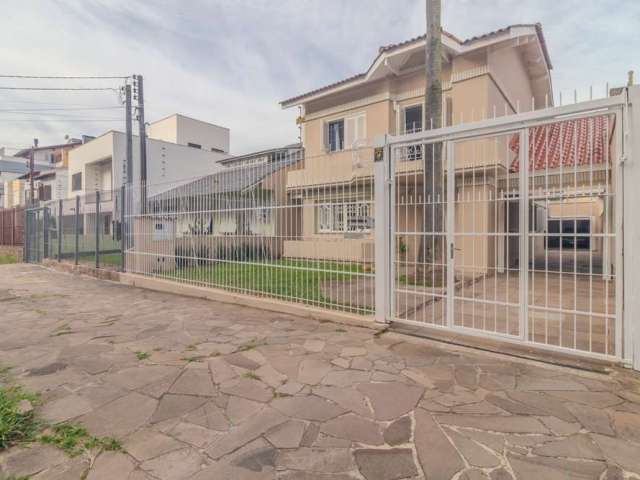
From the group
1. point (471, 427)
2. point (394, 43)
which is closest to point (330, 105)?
point (394, 43)

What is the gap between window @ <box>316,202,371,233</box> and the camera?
5008 mm

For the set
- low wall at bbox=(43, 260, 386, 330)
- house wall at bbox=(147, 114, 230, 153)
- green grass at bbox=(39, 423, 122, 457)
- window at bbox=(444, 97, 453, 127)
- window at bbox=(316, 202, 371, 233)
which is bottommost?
green grass at bbox=(39, 423, 122, 457)

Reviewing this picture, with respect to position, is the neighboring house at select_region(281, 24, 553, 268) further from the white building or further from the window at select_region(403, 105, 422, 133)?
the white building

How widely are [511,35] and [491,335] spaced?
8787 mm

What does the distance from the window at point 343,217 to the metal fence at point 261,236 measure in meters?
0.01

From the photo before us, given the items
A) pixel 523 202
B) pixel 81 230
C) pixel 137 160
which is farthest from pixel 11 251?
pixel 523 202

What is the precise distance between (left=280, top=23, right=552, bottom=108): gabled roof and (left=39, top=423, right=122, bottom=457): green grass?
10.9 metres

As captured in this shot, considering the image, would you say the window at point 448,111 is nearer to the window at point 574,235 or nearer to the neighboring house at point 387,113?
the neighboring house at point 387,113

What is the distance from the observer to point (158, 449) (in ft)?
7.38

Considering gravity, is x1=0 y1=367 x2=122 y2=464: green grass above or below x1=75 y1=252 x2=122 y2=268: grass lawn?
below

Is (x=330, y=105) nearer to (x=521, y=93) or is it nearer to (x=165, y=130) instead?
(x=521, y=93)

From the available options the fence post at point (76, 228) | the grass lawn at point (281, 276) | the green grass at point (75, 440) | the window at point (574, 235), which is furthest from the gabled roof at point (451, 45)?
the green grass at point (75, 440)

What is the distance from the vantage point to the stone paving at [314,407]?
6.82ft

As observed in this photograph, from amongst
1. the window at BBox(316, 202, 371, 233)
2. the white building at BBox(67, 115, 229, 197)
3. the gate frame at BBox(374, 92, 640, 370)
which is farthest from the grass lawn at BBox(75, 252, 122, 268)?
the white building at BBox(67, 115, 229, 197)
